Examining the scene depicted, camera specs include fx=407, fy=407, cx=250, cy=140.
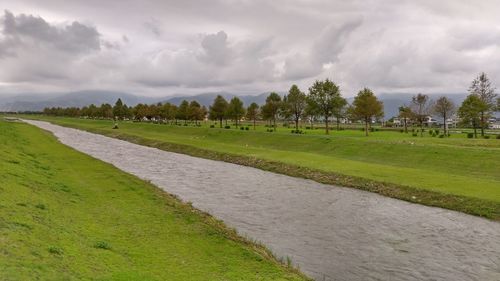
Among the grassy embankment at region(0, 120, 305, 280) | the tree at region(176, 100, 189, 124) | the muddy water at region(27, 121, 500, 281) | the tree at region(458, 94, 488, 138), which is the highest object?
the tree at region(176, 100, 189, 124)

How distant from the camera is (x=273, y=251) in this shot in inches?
796

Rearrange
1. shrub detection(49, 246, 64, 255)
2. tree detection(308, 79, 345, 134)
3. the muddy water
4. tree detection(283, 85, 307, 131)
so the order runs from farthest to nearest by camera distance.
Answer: tree detection(283, 85, 307, 131), tree detection(308, 79, 345, 134), the muddy water, shrub detection(49, 246, 64, 255)

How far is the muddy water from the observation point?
18.6 meters

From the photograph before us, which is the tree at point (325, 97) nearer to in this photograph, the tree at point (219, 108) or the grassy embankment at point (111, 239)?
the tree at point (219, 108)

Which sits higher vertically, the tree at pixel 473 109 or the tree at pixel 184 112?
the tree at pixel 184 112

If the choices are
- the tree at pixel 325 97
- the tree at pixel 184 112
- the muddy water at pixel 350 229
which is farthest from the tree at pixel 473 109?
the tree at pixel 184 112

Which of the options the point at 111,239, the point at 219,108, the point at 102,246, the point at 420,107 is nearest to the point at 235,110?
the point at 219,108

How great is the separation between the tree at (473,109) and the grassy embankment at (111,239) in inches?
3211

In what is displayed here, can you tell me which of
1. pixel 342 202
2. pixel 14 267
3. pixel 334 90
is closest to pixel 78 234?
pixel 14 267

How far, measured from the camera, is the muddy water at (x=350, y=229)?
18625 millimetres

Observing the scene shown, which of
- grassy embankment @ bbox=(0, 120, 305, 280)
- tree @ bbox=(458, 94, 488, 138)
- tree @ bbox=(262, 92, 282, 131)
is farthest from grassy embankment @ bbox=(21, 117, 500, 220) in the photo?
tree @ bbox=(262, 92, 282, 131)

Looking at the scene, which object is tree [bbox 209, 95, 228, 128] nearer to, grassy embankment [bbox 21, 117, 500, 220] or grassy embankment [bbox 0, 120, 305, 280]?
grassy embankment [bbox 21, 117, 500, 220]

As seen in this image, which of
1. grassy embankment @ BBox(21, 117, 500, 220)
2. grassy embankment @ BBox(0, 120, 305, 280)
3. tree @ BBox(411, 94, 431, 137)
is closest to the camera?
grassy embankment @ BBox(0, 120, 305, 280)

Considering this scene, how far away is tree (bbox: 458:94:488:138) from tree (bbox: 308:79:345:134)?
89.3 ft
